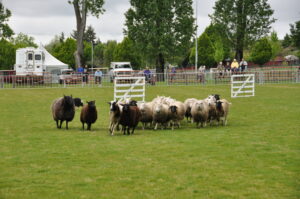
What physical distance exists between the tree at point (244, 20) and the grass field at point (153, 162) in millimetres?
48548

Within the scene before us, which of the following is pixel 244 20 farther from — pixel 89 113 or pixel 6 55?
pixel 89 113

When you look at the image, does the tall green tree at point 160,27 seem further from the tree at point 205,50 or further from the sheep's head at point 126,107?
the sheep's head at point 126,107

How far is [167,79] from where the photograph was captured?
1603 inches

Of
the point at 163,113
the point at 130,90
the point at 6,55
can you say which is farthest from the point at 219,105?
the point at 6,55

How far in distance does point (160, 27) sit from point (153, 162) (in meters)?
45.0

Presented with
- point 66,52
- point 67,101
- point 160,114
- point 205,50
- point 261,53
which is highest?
point 205,50

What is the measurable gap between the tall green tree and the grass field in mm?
37783

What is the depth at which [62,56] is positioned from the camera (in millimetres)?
92625

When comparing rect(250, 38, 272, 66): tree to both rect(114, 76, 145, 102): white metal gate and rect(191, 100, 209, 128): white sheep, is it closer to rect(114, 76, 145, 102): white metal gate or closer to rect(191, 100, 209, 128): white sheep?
rect(114, 76, 145, 102): white metal gate

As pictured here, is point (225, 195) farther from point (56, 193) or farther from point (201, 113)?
point (201, 113)

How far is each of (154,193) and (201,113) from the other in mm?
8567

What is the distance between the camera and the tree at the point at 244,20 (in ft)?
208

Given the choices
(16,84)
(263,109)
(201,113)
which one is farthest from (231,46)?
(201,113)

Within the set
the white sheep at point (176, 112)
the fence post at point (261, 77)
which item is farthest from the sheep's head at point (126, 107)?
the fence post at point (261, 77)
